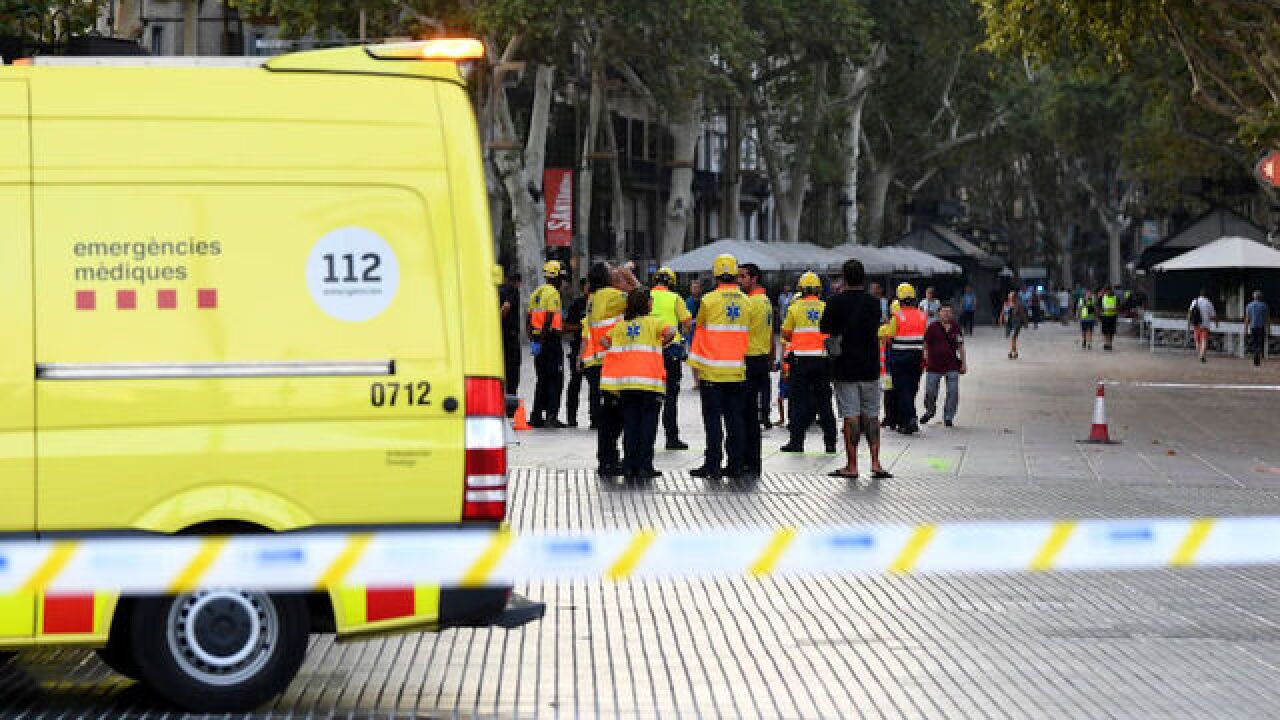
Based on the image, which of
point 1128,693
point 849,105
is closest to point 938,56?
point 849,105

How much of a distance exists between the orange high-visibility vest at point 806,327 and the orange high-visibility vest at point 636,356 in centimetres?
273

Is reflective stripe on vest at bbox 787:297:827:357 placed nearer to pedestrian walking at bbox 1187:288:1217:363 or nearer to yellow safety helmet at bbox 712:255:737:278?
yellow safety helmet at bbox 712:255:737:278

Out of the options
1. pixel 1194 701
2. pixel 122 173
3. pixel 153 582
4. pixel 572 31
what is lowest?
pixel 1194 701

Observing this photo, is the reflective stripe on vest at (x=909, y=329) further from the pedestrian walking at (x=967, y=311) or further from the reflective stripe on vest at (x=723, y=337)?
the pedestrian walking at (x=967, y=311)

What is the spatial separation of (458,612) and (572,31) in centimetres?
3573

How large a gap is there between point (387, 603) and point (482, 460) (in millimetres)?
591

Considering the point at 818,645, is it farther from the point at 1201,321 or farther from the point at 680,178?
the point at 680,178

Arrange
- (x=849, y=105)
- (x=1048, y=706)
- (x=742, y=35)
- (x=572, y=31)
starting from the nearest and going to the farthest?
(x=1048, y=706) < (x=572, y=31) < (x=742, y=35) < (x=849, y=105)

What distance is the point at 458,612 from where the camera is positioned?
739cm

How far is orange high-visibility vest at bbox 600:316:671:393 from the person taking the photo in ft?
53.2

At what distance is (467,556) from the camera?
7.36 m

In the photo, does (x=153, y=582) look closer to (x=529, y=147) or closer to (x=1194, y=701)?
(x=1194, y=701)

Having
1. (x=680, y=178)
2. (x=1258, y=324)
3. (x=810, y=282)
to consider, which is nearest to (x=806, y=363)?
(x=810, y=282)

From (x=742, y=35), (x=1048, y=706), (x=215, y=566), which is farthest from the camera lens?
(x=742, y=35)
